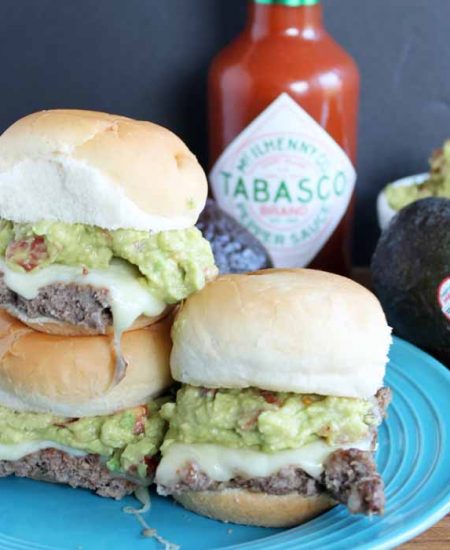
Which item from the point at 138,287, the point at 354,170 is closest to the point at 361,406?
the point at 138,287

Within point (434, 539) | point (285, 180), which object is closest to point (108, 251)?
point (434, 539)

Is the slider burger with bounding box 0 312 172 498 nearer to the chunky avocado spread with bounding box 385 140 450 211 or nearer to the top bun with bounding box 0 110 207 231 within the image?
the top bun with bounding box 0 110 207 231

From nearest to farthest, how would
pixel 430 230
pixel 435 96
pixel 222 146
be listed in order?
pixel 430 230 < pixel 222 146 < pixel 435 96

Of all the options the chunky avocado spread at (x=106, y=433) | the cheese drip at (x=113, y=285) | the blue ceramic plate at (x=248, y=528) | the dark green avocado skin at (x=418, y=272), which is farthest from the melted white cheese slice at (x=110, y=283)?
the dark green avocado skin at (x=418, y=272)

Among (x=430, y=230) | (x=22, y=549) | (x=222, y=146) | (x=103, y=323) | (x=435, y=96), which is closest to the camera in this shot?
(x=22, y=549)

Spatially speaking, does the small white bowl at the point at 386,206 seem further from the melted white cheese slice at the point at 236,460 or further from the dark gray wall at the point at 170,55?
the melted white cheese slice at the point at 236,460

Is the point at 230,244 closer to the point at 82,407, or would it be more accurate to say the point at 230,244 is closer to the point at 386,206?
the point at 386,206

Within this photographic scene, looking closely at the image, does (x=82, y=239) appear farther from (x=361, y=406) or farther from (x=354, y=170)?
(x=354, y=170)

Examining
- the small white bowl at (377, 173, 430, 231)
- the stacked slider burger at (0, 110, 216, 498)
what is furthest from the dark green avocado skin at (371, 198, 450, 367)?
the stacked slider burger at (0, 110, 216, 498)

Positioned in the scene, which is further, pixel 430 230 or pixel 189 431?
pixel 430 230

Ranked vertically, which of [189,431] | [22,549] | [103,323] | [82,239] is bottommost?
[22,549]
